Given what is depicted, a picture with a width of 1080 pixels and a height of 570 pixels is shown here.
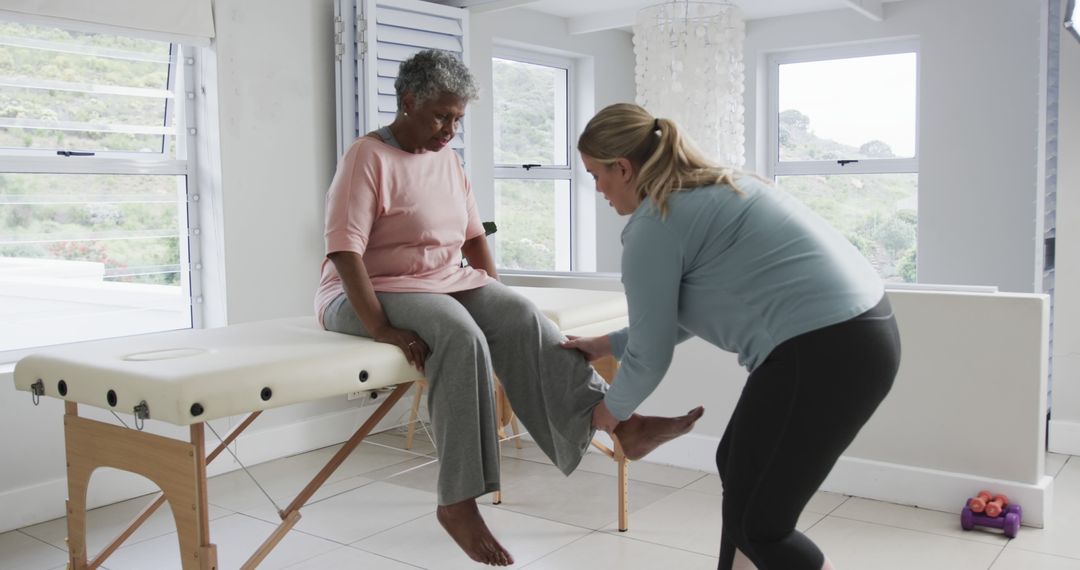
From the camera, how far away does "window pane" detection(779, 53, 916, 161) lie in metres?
5.45

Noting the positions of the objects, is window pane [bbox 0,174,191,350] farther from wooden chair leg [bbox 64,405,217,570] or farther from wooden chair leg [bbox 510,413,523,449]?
wooden chair leg [bbox 510,413,523,449]

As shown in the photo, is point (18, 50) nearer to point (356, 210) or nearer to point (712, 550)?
point (356, 210)

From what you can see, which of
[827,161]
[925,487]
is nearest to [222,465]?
[925,487]

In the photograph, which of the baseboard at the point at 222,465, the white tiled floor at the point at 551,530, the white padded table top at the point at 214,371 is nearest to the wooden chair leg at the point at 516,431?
the white tiled floor at the point at 551,530

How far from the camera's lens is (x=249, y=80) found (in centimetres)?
344

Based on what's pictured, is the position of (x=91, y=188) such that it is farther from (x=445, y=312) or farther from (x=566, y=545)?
(x=566, y=545)

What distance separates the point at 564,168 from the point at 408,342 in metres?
3.85

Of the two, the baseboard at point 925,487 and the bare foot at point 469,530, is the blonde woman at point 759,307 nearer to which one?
the bare foot at point 469,530

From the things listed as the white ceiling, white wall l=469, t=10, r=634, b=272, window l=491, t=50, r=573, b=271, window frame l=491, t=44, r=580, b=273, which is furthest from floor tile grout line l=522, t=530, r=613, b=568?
the white ceiling

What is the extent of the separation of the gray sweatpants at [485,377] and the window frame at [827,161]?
3824 mm

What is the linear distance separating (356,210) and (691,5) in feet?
8.22

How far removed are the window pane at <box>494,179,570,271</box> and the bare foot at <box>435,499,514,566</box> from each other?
3313 mm

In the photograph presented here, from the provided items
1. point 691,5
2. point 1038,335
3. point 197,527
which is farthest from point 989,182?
point 197,527

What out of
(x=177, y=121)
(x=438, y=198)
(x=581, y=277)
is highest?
(x=177, y=121)
